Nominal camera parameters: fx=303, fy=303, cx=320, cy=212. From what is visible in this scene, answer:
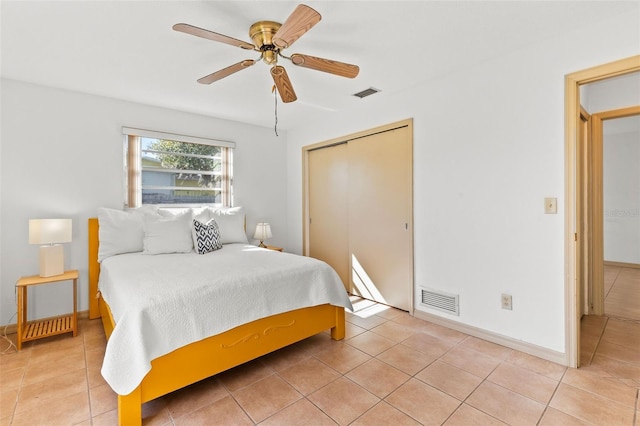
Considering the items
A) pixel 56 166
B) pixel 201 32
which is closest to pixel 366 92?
pixel 201 32

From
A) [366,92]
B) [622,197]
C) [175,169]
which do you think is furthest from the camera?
[622,197]

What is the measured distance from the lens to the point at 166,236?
3004 millimetres

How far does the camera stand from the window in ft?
11.2

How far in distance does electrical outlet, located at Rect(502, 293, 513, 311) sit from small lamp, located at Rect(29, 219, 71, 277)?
3.71 meters

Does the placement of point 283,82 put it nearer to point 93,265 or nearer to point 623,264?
point 93,265

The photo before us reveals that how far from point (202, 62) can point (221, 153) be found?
1.76 m

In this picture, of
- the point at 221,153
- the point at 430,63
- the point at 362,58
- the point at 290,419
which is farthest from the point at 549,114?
the point at 221,153

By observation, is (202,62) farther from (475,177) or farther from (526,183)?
(526,183)

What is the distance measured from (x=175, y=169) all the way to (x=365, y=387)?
3.20 metres

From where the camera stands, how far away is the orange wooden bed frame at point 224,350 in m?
1.61

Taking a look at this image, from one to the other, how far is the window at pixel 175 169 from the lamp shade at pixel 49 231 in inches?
30.2

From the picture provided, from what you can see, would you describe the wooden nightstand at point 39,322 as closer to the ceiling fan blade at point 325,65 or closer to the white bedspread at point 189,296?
the white bedspread at point 189,296

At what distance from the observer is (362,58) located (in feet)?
8.00

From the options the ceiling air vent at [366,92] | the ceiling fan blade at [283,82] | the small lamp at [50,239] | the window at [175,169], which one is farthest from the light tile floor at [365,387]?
the ceiling air vent at [366,92]
